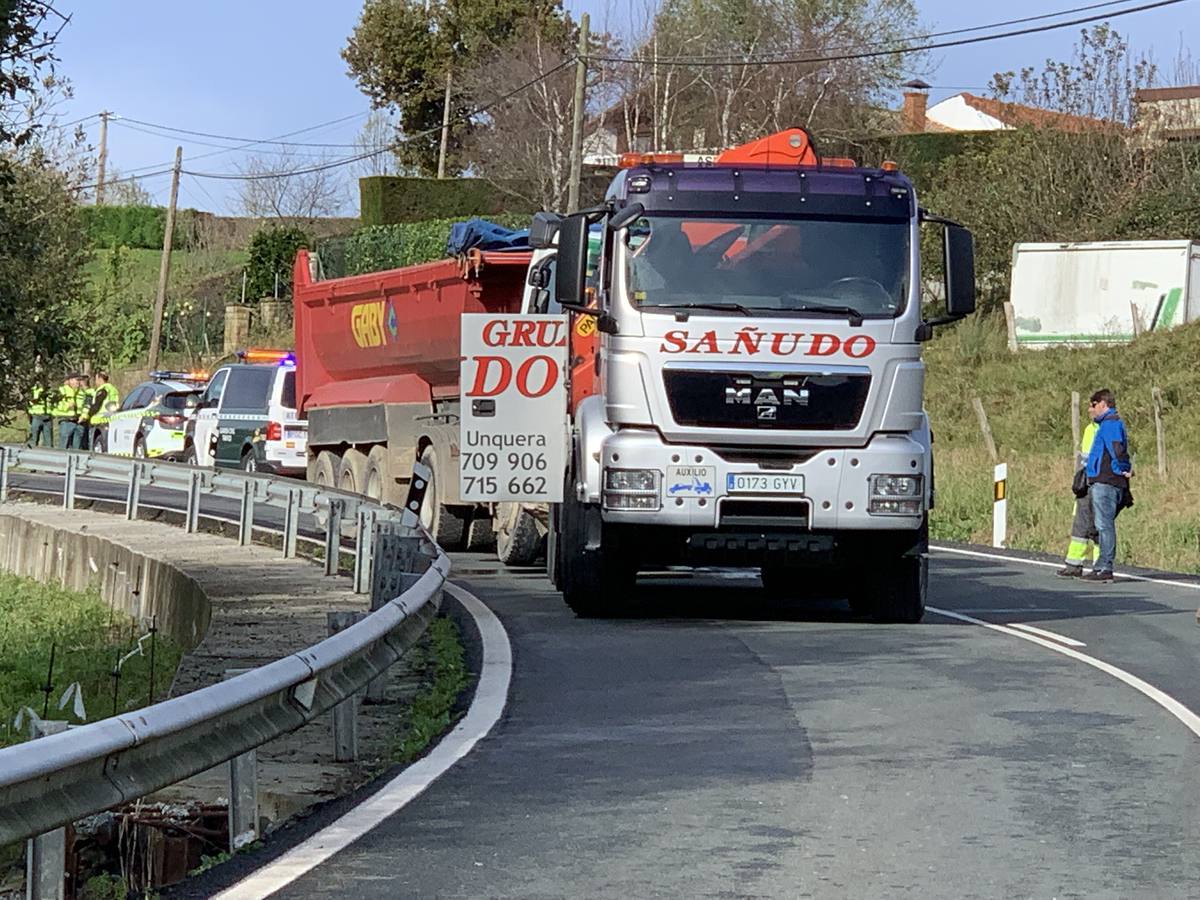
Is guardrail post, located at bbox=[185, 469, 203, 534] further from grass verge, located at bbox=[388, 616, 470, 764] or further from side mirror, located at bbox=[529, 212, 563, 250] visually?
grass verge, located at bbox=[388, 616, 470, 764]

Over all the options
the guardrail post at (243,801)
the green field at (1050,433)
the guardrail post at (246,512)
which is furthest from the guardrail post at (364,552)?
the green field at (1050,433)

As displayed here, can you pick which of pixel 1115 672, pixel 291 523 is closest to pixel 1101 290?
pixel 291 523

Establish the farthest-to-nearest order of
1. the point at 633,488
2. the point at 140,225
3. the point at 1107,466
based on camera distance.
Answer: the point at 140,225 < the point at 1107,466 < the point at 633,488

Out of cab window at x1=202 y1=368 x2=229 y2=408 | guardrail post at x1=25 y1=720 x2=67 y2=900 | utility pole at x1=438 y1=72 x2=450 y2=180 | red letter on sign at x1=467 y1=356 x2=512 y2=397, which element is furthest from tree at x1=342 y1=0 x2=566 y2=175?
guardrail post at x1=25 y1=720 x2=67 y2=900

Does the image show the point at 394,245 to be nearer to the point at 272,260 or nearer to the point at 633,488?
the point at 272,260

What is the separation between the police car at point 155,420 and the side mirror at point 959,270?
19.4 metres

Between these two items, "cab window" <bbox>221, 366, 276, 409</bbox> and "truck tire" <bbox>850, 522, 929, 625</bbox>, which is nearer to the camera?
"truck tire" <bbox>850, 522, 929, 625</bbox>

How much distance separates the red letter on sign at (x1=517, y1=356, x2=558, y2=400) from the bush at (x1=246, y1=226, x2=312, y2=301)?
43.2m

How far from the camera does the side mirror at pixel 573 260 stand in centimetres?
1362

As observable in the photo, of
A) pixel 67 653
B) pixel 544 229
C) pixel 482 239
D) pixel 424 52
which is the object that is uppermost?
pixel 424 52

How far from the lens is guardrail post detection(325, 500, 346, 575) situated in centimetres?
1543

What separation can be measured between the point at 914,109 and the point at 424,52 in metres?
15.7

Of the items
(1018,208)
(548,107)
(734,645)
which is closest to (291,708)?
(734,645)

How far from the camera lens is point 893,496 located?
44.6ft
